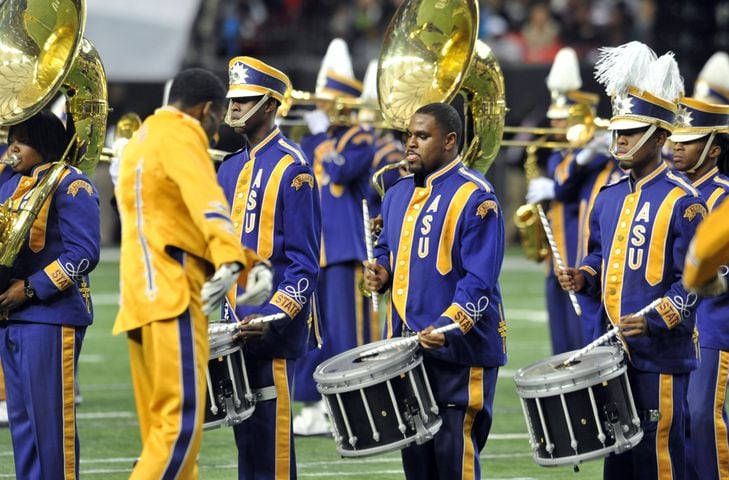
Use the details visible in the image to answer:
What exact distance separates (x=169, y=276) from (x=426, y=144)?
1392 mm

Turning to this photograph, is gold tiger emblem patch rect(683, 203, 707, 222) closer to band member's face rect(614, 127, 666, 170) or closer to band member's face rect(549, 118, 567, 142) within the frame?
band member's face rect(614, 127, 666, 170)

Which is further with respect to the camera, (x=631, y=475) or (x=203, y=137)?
(x=631, y=475)

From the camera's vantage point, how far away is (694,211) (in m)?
5.99

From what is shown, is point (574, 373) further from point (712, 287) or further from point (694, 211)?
point (694, 211)

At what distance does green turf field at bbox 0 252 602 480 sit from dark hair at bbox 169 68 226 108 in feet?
9.56

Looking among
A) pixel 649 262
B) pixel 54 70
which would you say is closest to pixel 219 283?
pixel 649 262

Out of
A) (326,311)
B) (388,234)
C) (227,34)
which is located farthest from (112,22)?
(388,234)

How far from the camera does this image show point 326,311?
31.3 ft

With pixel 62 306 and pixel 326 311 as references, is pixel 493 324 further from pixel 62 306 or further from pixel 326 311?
pixel 326 311

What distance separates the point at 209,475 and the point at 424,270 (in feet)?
7.49

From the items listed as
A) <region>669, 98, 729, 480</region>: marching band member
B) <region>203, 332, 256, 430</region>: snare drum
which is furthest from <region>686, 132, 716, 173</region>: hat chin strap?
<region>203, 332, 256, 430</region>: snare drum

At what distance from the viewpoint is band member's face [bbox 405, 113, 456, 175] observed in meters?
6.08

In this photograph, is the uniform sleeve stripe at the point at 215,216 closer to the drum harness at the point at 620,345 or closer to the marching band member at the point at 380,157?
the drum harness at the point at 620,345

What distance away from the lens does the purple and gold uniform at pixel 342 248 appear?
31.2ft
